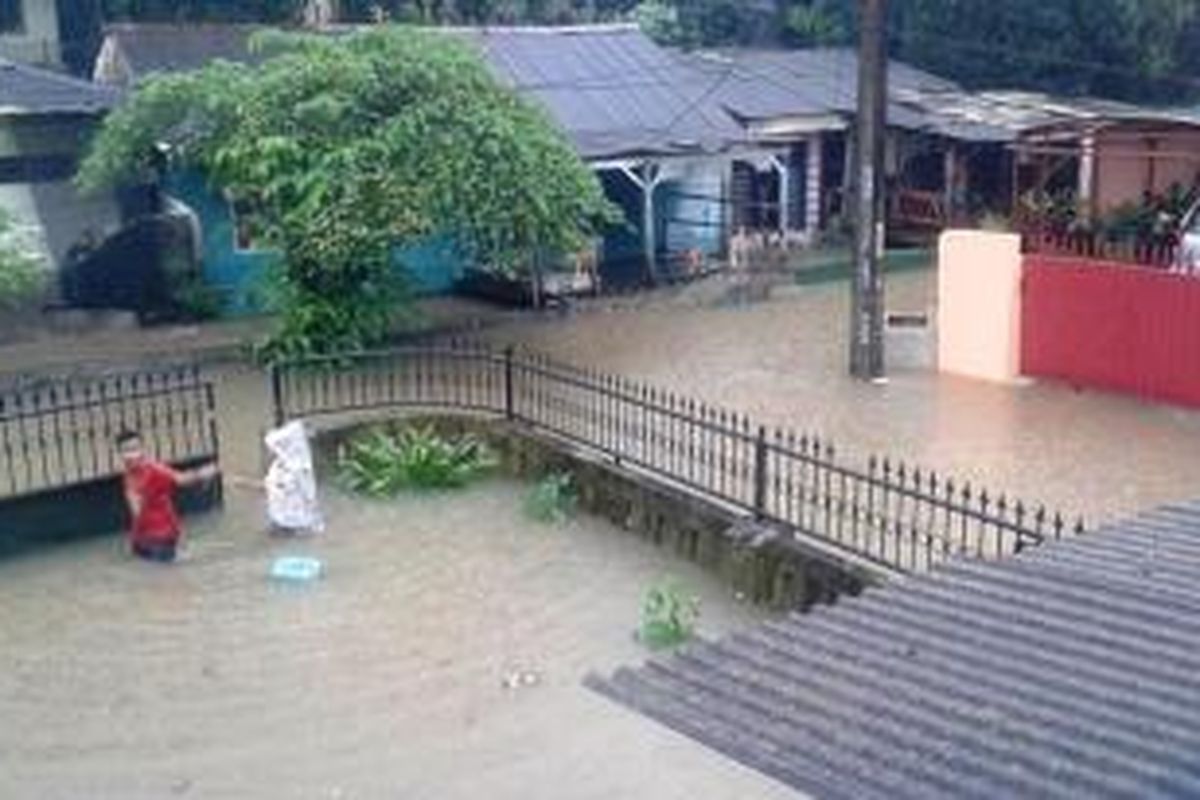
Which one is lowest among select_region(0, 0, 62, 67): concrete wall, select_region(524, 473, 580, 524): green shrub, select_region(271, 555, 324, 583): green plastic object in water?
select_region(271, 555, 324, 583): green plastic object in water

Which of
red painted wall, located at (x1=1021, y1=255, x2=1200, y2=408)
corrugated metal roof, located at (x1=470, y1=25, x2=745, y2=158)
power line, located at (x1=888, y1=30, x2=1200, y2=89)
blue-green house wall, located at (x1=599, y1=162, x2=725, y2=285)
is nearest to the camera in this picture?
red painted wall, located at (x1=1021, y1=255, x2=1200, y2=408)

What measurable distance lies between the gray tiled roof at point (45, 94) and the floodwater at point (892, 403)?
5.97m

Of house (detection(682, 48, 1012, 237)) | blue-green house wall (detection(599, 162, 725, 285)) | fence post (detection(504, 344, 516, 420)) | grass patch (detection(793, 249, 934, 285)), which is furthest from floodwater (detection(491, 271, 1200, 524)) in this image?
house (detection(682, 48, 1012, 237))

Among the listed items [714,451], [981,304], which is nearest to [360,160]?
[714,451]

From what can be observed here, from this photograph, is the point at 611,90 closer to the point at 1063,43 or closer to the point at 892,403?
the point at 892,403

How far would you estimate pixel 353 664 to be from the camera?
10273 millimetres

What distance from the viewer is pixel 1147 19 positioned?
95.8 feet

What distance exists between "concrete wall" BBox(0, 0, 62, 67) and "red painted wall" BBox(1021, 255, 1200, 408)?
20.0 metres

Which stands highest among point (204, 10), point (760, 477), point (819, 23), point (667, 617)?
point (204, 10)

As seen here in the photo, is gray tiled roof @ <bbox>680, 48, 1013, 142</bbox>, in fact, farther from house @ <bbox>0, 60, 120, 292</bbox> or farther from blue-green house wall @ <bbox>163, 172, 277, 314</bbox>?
house @ <bbox>0, 60, 120, 292</bbox>

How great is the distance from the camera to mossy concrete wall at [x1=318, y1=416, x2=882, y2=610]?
10.8 m

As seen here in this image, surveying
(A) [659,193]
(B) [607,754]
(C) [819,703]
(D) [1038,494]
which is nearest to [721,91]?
(A) [659,193]

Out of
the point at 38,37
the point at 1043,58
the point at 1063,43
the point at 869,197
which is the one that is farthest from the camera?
the point at 1043,58

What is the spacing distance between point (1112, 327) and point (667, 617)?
7675mm
